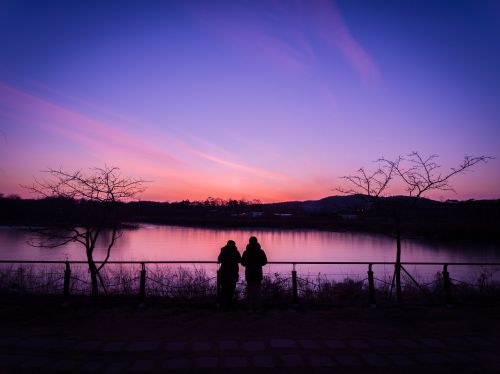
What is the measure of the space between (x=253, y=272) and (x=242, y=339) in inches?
100

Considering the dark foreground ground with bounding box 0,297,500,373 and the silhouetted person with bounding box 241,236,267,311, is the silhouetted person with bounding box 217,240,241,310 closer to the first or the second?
the silhouetted person with bounding box 241,236,267,311

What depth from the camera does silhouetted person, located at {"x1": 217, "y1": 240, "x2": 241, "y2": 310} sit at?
32.3 ft

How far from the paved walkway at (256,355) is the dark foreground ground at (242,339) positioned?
0.01 m

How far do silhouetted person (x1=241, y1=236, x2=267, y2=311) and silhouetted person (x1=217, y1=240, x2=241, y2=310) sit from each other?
0.81 ft

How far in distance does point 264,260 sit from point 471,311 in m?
4.81

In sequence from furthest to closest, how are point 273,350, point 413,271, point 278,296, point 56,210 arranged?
1. point 413,271
2. point 56,210
3. point 278,296
4. point 273,350

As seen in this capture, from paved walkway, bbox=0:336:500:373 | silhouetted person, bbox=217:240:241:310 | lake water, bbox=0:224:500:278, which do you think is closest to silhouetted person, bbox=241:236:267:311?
silhouetted person, bbox=217:240:241:310

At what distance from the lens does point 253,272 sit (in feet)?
32.8

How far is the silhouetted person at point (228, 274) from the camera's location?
9859 mm

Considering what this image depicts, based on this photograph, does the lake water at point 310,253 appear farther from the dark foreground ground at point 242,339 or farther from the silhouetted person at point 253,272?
the dark foreground ground at point 242,339

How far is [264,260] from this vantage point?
33.1 ft

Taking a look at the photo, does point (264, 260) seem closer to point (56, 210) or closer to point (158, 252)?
point (56, 210)

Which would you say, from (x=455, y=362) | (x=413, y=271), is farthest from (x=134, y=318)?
(x=413, y=271)

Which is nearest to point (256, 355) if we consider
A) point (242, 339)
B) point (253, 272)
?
→ point (242, 339)
